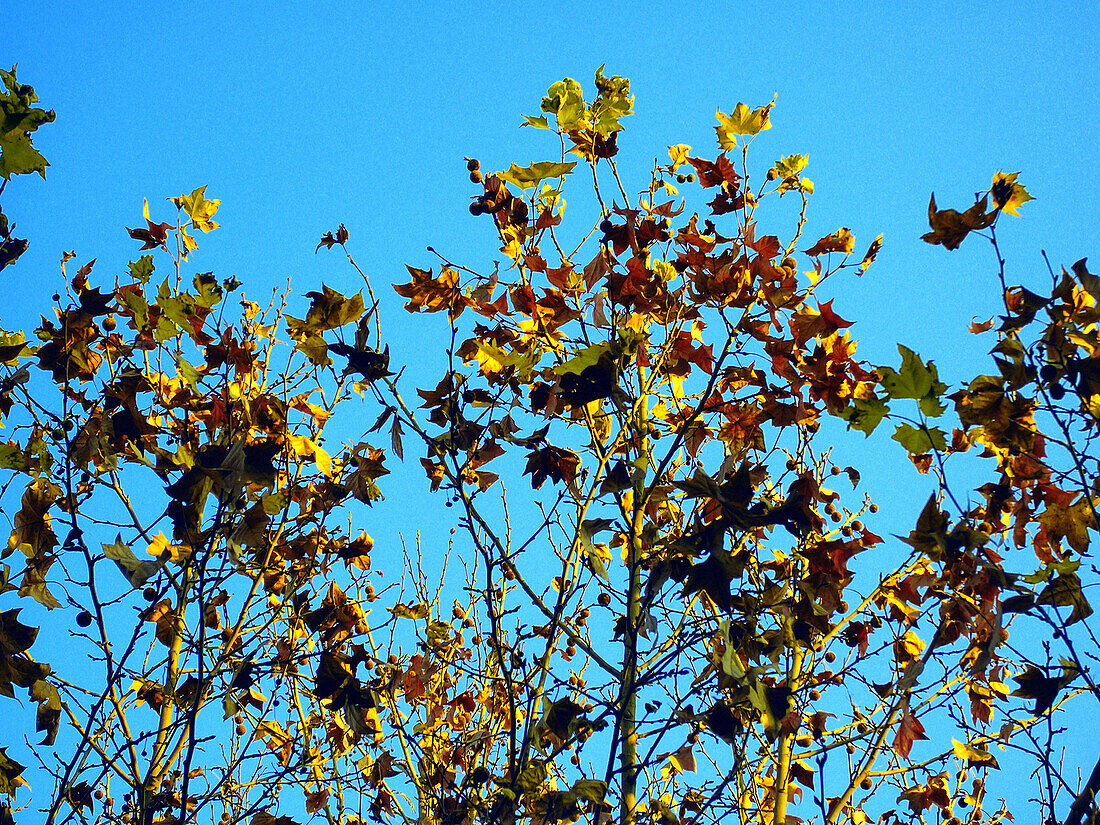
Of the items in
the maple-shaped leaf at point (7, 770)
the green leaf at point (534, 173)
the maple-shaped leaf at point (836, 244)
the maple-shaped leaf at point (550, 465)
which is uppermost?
the maple-shaped leaf at point (836, 244)

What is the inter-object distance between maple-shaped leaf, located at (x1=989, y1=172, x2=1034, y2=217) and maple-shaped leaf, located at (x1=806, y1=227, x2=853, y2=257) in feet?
3.00

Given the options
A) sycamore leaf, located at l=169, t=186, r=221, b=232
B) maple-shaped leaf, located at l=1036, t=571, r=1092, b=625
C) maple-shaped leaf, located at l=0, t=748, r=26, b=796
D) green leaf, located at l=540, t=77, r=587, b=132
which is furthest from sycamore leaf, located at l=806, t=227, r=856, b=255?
maple-shaped leaf, located at l=0, t=748, r=26, b=796

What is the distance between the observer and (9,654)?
1944 millimetres

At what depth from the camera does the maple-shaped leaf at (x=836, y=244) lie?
2.96 m

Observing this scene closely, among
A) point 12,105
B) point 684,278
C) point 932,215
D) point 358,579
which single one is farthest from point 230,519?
point 932,215

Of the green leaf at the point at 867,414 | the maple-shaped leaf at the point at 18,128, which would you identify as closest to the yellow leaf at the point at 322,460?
the maple-shaped leaf at the point at 18,128

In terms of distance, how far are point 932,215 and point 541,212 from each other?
1.07 meters

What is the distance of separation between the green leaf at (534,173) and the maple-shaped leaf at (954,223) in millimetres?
868

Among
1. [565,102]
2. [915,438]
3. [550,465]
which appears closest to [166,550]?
[550,465]

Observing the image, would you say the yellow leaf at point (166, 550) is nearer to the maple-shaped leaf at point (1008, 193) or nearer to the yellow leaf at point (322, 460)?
the yellow leaf at point (322, 460)

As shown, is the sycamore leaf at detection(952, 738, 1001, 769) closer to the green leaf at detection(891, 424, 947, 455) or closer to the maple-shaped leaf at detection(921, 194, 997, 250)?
the green leaf at detection(891, 424, 947, 455)

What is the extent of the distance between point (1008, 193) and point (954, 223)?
0.13m

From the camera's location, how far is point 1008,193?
6.68ft

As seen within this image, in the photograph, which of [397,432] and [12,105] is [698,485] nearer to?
[397,432]
